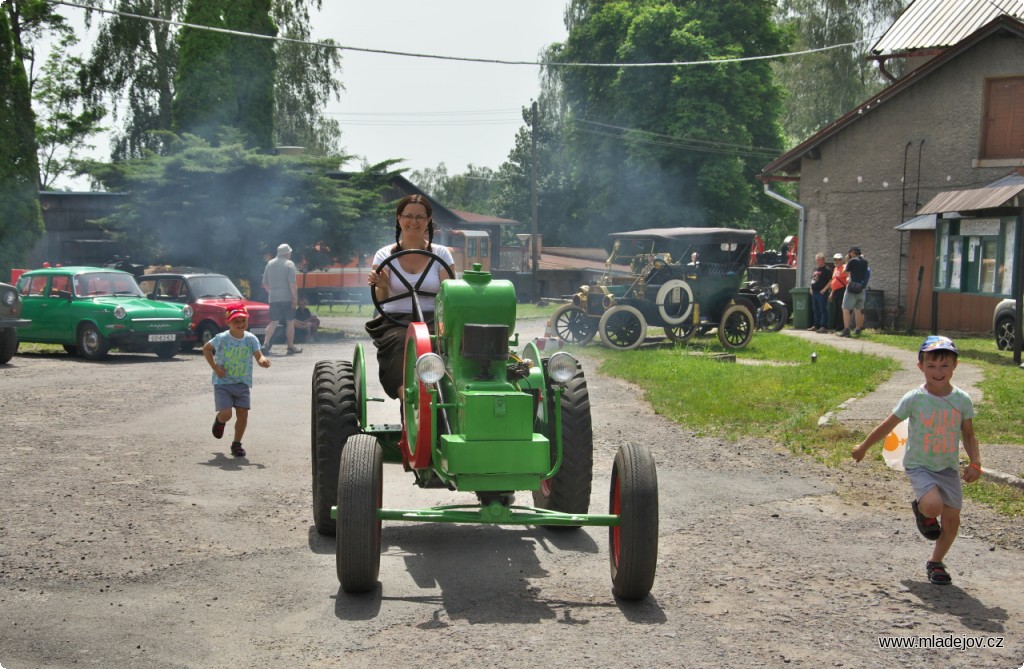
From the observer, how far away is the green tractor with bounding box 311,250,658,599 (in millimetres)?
5668

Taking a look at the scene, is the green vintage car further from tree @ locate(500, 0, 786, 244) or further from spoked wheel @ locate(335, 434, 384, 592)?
tree @ locate(500, 0, 786, 244)

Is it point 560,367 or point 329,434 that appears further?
point 329,434

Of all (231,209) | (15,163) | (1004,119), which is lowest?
(231,209)

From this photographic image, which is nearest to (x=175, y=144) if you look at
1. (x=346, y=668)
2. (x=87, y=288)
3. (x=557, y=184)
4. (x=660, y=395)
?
(x=87, y=288)

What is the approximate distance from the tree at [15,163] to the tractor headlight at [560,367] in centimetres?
2611

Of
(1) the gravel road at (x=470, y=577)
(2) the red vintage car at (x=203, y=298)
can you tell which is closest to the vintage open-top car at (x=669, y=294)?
(2) the red vintage car at (x=203, y=298)

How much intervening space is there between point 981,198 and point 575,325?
739cm

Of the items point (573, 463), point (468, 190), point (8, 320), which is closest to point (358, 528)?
point (573, 463)

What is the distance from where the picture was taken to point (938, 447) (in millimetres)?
6309

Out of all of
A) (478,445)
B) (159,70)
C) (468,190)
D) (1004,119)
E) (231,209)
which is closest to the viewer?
(478,445)

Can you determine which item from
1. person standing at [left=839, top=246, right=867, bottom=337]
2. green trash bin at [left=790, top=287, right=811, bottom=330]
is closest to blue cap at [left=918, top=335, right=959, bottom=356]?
person standing at [left=839, top=246, right=867, bottom=337]

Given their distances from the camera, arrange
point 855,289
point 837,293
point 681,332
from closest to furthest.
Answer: point 681,332 → point 855,289 → point 837,293

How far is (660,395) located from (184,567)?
8.71m

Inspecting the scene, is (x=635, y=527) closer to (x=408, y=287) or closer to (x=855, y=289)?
(x=408, y=287)
